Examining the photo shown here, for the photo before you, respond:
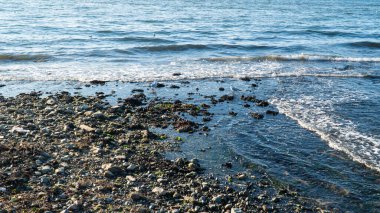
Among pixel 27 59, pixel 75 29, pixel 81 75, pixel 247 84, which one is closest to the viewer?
pixel 247 84

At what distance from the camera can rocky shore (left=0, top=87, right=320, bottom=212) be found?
950cm

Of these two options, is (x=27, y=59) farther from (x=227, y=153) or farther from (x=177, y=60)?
(x=227, y=153)

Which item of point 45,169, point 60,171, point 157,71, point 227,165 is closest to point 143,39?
point 157,71

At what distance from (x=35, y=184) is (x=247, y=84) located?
1334 cm

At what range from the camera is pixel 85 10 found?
59031 millimetres

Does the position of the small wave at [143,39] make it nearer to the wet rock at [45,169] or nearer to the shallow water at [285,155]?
the shallow water at [285,155]

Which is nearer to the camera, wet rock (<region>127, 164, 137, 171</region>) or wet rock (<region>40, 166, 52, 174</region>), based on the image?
wet rock (<region>40, 166, 52, 174</region>)

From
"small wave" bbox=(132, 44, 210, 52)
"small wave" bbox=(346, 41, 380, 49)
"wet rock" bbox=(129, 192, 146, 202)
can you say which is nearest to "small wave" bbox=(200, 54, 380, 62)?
"small wave" bbox=(132, 44, 210, 52)

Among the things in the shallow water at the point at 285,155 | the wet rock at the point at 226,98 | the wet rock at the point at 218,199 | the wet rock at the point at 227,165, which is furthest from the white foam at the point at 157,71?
the wet rock at the point at 218,199

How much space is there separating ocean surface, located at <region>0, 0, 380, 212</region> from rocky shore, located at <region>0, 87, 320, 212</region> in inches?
59.7

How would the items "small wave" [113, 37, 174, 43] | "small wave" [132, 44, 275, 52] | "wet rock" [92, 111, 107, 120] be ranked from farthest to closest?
"small wave" [113, 37, 174, 43] < "small wave" [132, 44, 275, 52] < "wet rock" [92, 111, 107, 120]

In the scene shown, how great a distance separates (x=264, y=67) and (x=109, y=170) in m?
17.3

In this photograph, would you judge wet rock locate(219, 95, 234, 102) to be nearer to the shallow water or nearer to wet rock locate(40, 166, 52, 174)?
the shallow water

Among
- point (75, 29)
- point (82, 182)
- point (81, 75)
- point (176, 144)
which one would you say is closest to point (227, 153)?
point (176, 144)
